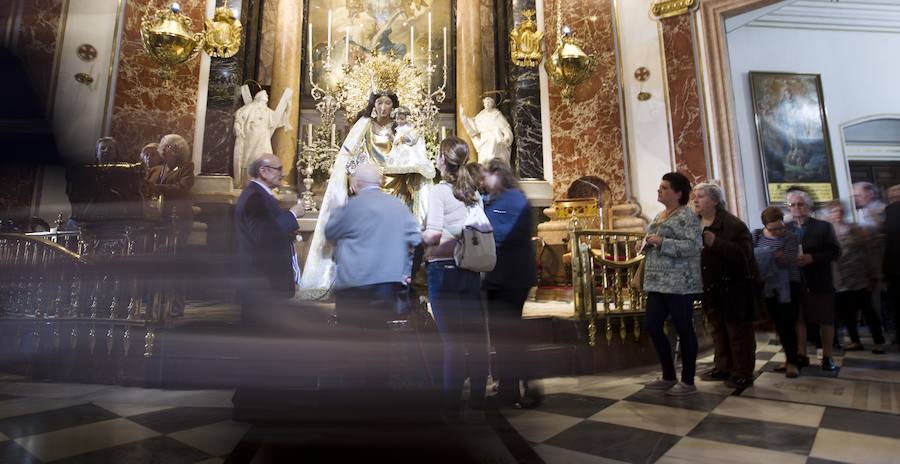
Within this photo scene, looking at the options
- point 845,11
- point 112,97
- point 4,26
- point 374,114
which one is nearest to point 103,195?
point 374,114

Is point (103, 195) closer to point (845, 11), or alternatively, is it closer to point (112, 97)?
point (112, 97)

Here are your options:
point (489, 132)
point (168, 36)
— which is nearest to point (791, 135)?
point (489, 132)

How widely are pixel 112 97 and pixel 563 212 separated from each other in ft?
20.3

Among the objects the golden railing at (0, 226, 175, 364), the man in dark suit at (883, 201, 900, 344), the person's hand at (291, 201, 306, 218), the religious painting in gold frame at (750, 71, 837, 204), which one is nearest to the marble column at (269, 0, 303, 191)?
the golden railing at (0, 226, 175, 364)

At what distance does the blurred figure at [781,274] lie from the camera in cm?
302

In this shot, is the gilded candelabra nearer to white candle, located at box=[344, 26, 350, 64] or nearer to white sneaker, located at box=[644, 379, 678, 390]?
white candle, located at box=[344, 26, 350, 64]

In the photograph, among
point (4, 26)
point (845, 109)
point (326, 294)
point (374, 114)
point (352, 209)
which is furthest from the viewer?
point (845, 109)

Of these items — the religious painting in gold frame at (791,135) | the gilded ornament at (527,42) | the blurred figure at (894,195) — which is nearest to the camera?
the blurred figure at (894,195)

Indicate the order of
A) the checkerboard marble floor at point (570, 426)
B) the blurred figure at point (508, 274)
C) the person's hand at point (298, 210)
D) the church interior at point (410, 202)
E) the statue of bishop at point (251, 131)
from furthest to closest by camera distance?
the statue of bishop at point (251, 131) < the person's hand at point (298, 210) < the blurred figure at point (508, 274) < the church interior at point (410, 202) < the checkerboard marble floor at point (570, 426)

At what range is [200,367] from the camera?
2.53 m

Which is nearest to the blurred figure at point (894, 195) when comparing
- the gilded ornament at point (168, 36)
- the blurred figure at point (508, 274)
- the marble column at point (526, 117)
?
the blurred figure at point (508, 274)

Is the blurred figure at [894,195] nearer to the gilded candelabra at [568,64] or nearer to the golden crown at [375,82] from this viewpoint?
the gilded candelabra at [568,64]

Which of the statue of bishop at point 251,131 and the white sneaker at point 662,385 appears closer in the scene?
the white sneaker at point 662,385

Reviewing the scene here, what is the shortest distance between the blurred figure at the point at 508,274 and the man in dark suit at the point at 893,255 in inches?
120
